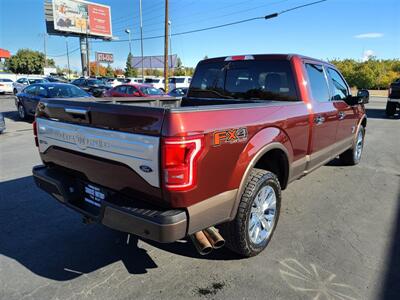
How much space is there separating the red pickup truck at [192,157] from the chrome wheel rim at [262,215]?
0.01 metres

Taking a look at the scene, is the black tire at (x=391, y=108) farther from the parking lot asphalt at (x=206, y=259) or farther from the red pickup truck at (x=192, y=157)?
the red pickup truck at (x=192, y=157)

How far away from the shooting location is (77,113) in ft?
9.22

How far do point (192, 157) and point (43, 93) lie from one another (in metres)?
11.2

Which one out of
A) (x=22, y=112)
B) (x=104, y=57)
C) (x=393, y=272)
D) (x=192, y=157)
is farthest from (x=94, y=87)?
(x=104, y=57)

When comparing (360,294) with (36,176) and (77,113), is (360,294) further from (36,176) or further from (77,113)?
(36,176)

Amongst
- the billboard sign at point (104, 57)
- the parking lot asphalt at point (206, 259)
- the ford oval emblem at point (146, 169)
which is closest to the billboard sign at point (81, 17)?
the billboard sign at point (104, 57)

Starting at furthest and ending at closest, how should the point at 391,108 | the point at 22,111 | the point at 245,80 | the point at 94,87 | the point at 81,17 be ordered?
the point at 81,17, the point at 94,87, the point at 391,108, the point at 22,111, the point at 245,80

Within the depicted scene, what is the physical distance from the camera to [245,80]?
14.4 feet

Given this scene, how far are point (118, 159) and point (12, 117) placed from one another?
46.7 feet

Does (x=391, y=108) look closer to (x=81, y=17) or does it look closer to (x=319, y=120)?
(x=319, y=120)

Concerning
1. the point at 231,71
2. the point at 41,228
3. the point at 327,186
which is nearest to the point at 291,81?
the point at 231,71

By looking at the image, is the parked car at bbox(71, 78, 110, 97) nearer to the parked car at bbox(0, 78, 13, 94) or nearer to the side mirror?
the parked car at bbox(0, 78, 13, 94)

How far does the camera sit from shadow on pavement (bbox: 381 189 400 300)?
268cm

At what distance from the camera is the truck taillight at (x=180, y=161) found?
2.19m
